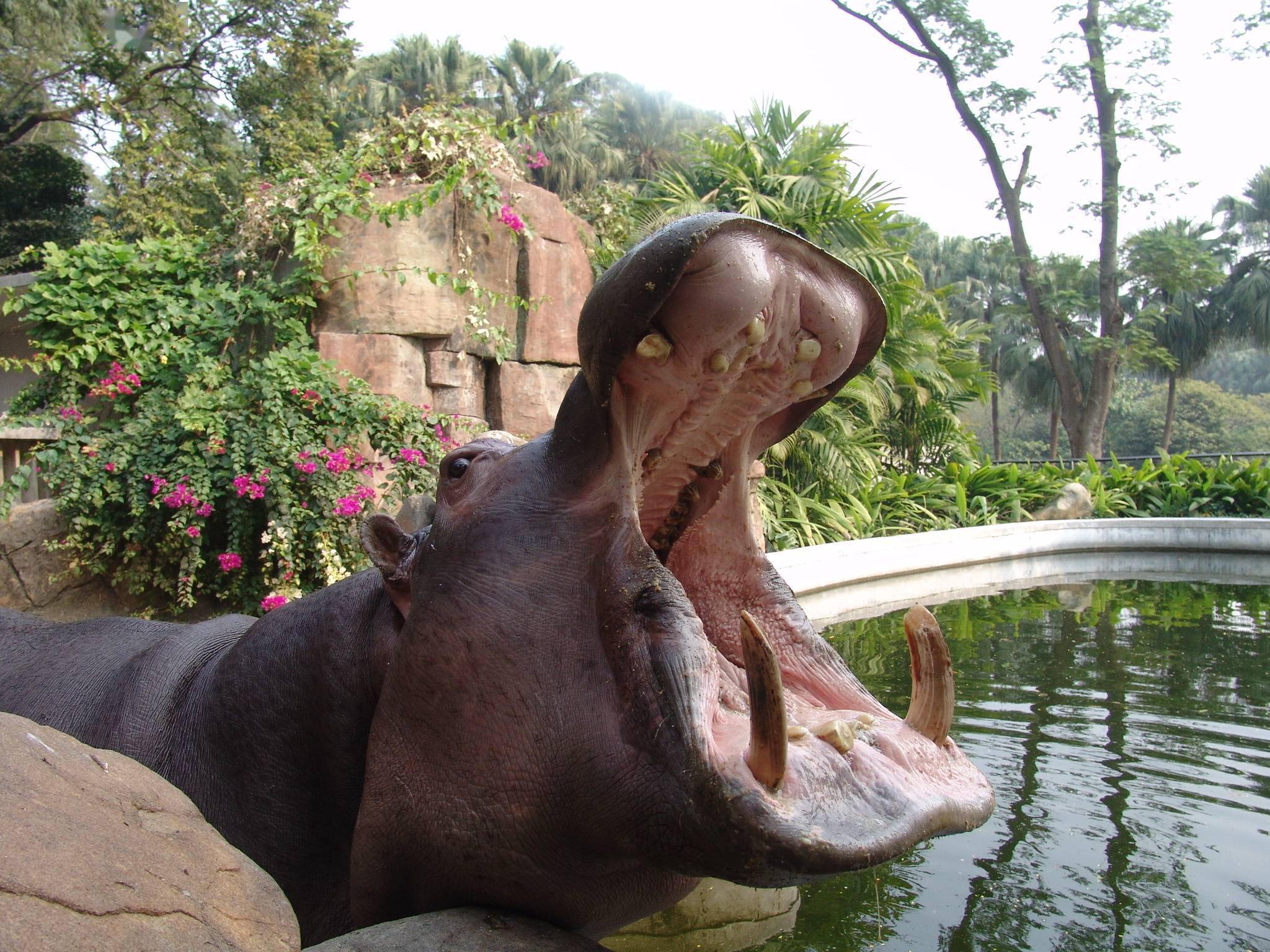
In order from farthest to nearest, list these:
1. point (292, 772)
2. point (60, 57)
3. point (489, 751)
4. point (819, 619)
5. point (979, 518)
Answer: point (60, 57) < point (979, 518) < point (819, 619) < point (292, 772) < point (489, 751)

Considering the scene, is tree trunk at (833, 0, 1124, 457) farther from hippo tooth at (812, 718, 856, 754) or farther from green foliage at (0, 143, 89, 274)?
hippo tooth at (812, 718, 856, 754)

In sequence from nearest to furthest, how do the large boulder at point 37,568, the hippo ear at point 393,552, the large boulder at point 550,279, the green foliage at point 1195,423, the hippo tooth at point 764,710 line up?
1. the hippo tooth at point 764,710
2. the hippo ear at point 393,552
3. the large boulder at point 37,568
4. the large boulder at point 550,279
5. the green foliage at point 1195,423

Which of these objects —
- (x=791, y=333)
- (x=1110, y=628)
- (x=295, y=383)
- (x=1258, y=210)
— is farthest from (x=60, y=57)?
(x=1258, y=210)

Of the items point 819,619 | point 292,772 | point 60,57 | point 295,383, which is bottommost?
point 819,619

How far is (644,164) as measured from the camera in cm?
4022

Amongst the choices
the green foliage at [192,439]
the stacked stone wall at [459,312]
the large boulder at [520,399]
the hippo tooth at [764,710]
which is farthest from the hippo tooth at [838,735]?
the large boulder at [520,399]

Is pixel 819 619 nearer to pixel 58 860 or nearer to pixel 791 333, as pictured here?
pixel 791 333

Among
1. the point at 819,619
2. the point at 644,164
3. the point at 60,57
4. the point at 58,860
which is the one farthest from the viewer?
the point at 644,164

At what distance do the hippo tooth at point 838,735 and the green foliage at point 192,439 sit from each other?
5.30m

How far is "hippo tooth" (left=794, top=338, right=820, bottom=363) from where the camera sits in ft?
4.45

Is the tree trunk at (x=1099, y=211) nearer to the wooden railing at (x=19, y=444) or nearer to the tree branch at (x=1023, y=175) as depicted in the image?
the tree branch at (x=1023, y=175)

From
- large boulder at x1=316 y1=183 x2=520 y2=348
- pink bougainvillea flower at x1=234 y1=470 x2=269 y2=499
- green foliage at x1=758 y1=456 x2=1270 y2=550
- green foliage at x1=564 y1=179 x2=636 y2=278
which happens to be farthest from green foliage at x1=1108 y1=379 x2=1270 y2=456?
pink bougainvillea flower at x1=234 y1=470 x2=269 y2=499

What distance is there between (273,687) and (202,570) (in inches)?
216

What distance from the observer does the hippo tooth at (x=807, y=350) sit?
1.36 m
